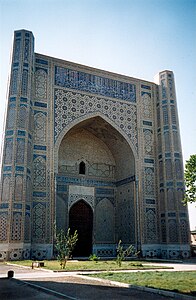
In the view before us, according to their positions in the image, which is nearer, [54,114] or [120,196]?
[54,114]

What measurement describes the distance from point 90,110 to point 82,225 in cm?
526

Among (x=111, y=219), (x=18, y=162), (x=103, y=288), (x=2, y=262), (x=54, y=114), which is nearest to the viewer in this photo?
(x=103, y=288)

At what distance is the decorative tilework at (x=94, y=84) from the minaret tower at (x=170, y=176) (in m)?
1.67

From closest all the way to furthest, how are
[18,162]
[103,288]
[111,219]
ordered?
[103,288] → [18,162] → [111,219]

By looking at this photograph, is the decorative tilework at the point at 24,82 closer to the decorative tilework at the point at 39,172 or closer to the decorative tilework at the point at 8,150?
the decorative tilework at the point at 8,150

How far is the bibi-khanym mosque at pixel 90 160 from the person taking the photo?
12.6 meters

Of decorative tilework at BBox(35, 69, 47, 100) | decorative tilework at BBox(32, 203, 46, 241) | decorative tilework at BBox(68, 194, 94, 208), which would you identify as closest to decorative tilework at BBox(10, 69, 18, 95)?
decorative tilework at BBox(35, 69, 47, 100)

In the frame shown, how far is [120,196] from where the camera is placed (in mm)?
16203

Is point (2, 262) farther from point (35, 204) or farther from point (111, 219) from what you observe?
point (111, 219)

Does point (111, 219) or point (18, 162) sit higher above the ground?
point (18, 162)

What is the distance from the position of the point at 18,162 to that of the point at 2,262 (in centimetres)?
351

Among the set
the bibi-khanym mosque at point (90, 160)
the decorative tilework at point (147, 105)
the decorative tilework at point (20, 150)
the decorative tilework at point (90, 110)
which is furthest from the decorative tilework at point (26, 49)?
the decorative tilework at point (147, 105)

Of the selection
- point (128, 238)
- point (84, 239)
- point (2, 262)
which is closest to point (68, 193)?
point (84, 239)

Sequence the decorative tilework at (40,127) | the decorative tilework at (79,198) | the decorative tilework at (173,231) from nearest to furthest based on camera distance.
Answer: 1. the decorative tilework at (40,127)
2. the decorative tilework at (173,231)
3. the decorative tilework at (79,198)
